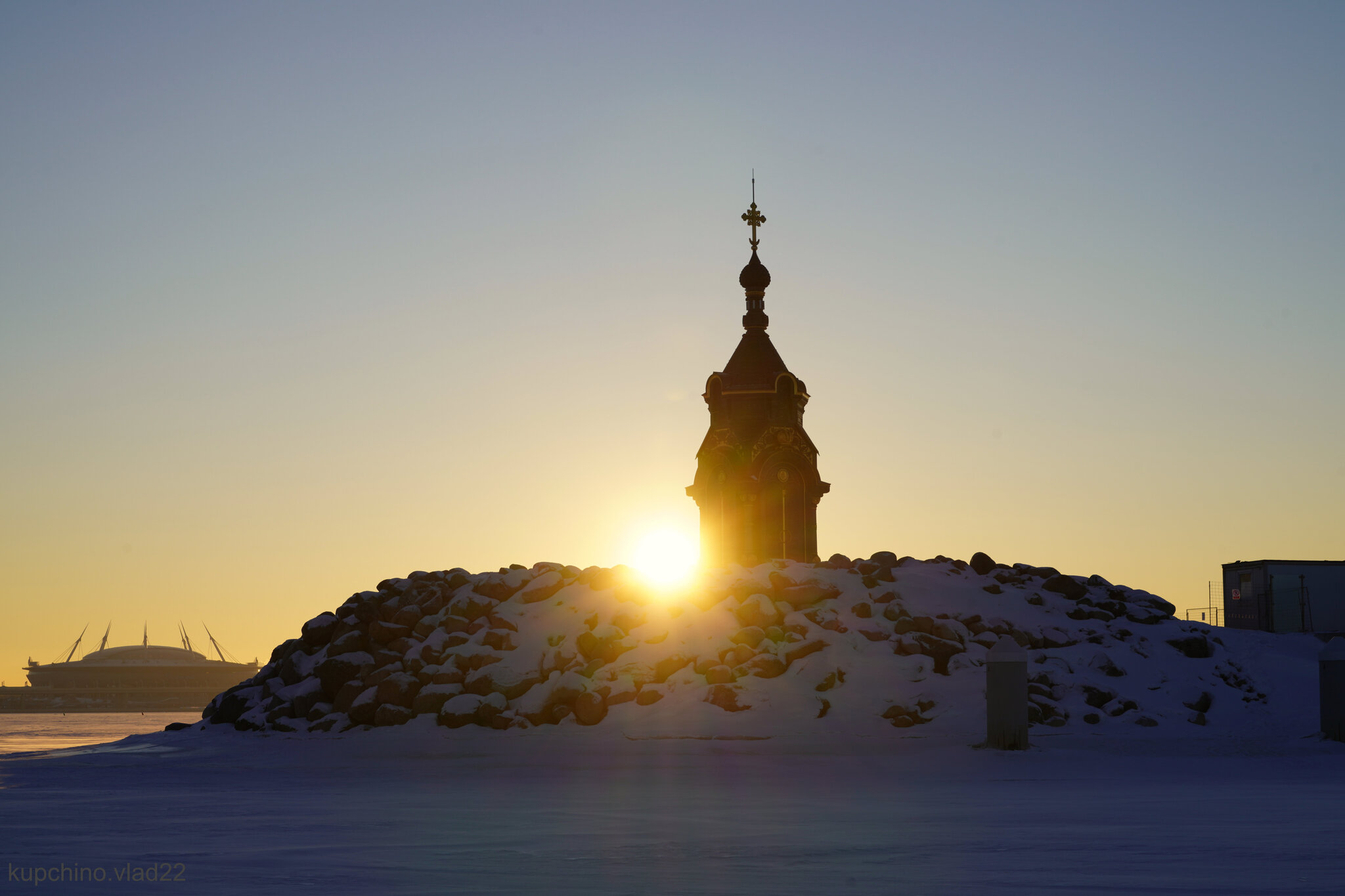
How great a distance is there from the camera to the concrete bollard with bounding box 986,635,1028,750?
18297mm

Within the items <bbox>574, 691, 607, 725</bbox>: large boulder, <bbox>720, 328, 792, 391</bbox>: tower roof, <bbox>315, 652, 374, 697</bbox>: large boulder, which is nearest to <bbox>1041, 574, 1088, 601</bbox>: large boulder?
<bbox>720, 328, 792, 391</bbox>: tower roof

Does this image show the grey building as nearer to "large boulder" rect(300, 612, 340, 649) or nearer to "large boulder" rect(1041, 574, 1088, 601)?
"large boulder" rect(1041, 574, 1088, 601)

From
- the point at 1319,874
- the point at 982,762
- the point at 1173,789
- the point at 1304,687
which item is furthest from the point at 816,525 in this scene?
the point at 1319,874

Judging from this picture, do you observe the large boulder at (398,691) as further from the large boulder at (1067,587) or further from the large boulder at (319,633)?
the large boulder at (1067,587)

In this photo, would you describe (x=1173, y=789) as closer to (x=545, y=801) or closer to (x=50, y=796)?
(x=545, y=801)

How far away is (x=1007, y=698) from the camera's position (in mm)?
18312

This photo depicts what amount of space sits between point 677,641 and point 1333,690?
32.9ft

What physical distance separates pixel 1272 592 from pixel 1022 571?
12.8 metres

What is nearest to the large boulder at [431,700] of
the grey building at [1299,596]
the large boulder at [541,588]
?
the large boulder at [541,588]

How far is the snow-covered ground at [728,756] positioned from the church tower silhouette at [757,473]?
155 inches

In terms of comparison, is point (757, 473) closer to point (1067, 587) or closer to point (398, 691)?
point (1067, 587)

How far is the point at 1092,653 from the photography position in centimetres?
2295

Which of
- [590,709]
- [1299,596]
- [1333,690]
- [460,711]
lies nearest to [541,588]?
[460,711]

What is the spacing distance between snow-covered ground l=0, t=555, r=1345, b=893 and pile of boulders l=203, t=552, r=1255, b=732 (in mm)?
58
